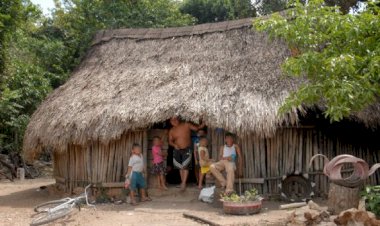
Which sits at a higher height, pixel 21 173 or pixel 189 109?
pixel 189 109

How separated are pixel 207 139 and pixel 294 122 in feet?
5.79

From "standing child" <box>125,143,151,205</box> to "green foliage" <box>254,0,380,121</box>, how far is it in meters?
3.58

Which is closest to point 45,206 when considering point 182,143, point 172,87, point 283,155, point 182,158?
point 182,158

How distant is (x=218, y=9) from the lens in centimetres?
2145

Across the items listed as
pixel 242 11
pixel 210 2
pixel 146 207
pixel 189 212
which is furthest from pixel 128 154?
pixel 210 2

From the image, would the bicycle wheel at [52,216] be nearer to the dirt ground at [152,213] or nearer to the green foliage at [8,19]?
the dirt ground at [152,213]

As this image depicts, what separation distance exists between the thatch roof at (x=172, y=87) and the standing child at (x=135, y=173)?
0.50 meters

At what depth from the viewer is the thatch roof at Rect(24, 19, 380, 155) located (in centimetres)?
875

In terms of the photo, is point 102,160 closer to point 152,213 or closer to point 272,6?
point 152,213

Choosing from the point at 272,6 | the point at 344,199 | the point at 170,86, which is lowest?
the point at 344,199

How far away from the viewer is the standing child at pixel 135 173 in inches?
351

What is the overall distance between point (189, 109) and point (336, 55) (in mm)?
3455

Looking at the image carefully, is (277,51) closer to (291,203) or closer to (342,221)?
(291,203)

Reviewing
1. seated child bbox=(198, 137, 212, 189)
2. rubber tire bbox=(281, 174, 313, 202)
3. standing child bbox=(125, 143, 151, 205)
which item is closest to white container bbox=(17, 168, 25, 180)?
standing child bbox=(125, 143, 151, 205)
